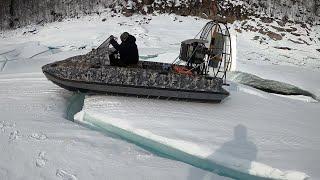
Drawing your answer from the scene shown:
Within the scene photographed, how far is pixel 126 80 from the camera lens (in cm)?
796

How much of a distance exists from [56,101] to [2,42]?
7.59 meters

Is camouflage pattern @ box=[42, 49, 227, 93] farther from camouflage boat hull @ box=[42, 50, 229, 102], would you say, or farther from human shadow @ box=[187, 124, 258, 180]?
human shadow @ box=[187, 124, 258, 180]

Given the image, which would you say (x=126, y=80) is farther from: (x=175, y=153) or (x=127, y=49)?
(x=175, y=153)

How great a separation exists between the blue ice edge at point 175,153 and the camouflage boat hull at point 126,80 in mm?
762

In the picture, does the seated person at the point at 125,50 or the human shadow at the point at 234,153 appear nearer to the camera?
the human shadow at the point at 234,153

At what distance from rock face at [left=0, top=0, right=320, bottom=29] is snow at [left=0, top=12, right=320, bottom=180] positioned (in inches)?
236

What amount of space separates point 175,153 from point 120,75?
2136mm

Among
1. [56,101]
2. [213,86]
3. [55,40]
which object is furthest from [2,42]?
[213,86]

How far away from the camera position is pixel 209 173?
5.73 m

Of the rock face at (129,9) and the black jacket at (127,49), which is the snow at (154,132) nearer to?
the black jacket at (127,49)

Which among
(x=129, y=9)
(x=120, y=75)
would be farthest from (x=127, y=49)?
(x=129, y=9)

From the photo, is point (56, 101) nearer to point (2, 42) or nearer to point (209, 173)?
point (209, 173)

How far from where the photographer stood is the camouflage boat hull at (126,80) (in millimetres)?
7883

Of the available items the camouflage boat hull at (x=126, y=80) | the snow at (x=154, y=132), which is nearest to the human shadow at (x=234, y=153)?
the snow at (x=154, y=132)
